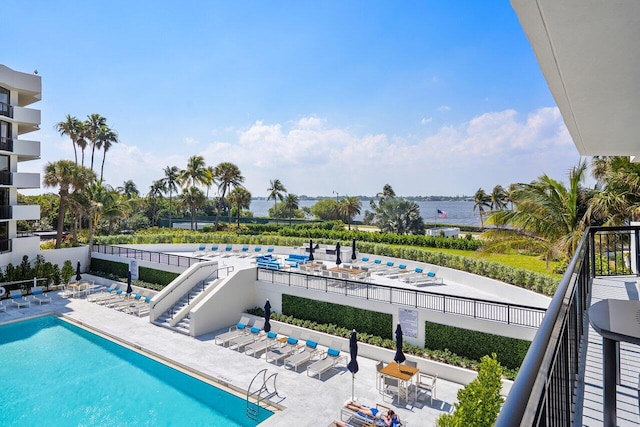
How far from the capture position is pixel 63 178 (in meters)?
33.2

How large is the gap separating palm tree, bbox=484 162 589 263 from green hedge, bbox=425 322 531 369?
406cm

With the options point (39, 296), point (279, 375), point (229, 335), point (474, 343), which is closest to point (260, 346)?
point (229, 335)

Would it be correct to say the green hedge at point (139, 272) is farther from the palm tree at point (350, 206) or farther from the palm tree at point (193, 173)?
the palm tree at point (350, 206)

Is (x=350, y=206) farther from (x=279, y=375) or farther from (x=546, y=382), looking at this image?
(x=546, y=382)

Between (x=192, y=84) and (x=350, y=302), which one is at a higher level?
(x=192, y=84)

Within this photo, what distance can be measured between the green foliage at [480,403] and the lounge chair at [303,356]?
24.4 ft

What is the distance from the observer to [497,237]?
18078 mm

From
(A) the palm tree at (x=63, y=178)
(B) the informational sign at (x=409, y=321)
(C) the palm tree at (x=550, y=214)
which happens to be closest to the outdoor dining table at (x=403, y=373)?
(B) the informational sign at (x=409, y=321)

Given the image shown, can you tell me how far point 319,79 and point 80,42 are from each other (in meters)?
17.5

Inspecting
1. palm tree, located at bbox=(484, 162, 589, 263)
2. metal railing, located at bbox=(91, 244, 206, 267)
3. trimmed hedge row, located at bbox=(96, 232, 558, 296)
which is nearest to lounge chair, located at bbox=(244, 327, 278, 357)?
metal railing, located at bbox=(91, 244, 206, 267)

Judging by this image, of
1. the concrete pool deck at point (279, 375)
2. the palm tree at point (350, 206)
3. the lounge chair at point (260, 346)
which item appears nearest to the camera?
the concrete pool deck at point (279, 375)

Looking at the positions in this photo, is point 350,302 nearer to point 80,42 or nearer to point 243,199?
point 80,42

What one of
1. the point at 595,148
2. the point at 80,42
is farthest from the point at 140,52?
the point at 595,148

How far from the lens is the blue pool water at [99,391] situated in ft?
43.6
